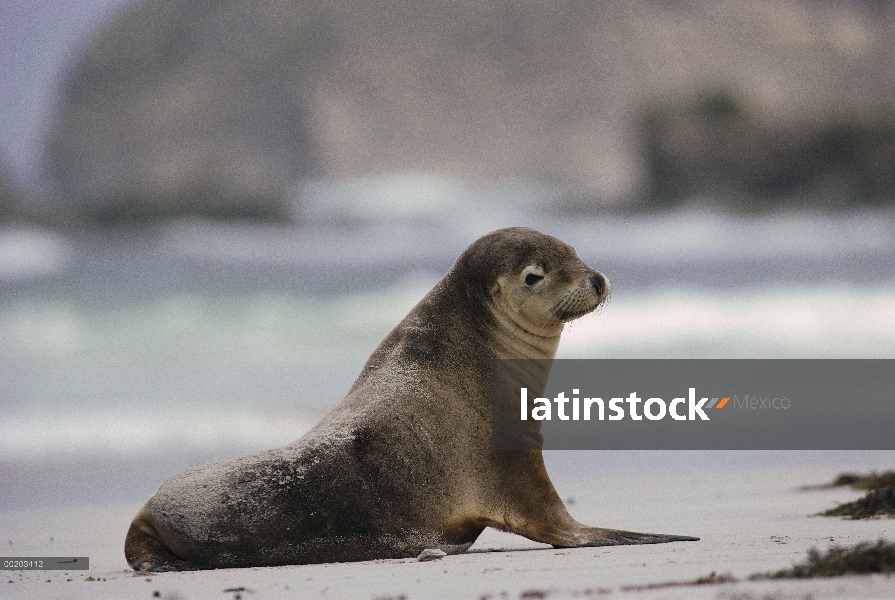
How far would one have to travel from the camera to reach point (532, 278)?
8.22 m

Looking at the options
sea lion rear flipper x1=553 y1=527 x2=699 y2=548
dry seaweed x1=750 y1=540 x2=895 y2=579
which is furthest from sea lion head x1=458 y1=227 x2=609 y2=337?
dry seaweed x1=750 y1=540 x2=895 y2=579

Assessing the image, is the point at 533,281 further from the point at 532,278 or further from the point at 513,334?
the point at 513,334

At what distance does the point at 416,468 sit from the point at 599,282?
200cm

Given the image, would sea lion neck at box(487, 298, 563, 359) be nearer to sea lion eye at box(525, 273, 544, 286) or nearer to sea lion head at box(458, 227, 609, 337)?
sea lion head at box(458, 227, 609, 337)

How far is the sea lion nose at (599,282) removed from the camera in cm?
807

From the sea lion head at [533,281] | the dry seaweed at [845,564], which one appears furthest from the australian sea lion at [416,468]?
the dry seaweed at [845,564]

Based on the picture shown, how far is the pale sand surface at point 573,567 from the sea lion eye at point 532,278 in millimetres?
1976

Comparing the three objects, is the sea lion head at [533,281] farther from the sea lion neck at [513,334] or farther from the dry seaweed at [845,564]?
the dry seaweed at [845,564]

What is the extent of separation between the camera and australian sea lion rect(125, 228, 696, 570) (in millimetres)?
7086

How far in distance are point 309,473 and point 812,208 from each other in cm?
1778

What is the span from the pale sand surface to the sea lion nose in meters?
1.95

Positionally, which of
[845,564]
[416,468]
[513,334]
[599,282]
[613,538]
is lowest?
[845,564]

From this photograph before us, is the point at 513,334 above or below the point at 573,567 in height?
above

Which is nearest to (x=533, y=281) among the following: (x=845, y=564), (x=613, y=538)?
(x=613, y=538)
